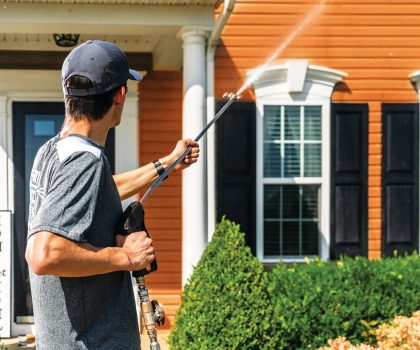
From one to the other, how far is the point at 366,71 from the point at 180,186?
2.26 metres

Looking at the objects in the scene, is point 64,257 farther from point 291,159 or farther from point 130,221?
point 291,159

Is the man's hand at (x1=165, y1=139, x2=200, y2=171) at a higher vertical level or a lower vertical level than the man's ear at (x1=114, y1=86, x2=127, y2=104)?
lower

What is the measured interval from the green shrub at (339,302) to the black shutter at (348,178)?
2.08 m

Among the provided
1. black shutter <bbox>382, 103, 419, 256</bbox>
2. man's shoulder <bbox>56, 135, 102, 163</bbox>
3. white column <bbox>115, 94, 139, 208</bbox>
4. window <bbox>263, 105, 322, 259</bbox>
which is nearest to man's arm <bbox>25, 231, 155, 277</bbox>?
man's shoulder <bbox>56, 135, 102, 163</bbox>

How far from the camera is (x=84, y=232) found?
8.12 feet

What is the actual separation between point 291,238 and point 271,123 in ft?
3.92

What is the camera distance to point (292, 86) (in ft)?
27.6

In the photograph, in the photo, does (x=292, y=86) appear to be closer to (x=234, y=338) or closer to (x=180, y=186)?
(x=180, y=186)

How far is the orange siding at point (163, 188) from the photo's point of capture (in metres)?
8.70

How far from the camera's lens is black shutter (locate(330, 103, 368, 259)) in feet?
28.1

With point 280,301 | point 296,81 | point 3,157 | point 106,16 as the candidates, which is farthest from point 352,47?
point 3,157

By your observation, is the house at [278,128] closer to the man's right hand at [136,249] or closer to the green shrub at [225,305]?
the green shrub at [225,305]

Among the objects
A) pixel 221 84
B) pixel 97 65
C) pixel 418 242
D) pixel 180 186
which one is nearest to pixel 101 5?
pixel 221 84

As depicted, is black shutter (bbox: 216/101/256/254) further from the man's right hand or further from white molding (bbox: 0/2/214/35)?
the man's right hand
